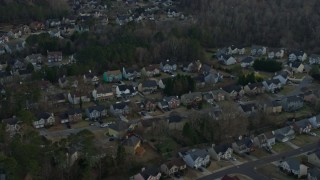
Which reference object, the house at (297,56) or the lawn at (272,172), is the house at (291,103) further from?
the house at (297,56)

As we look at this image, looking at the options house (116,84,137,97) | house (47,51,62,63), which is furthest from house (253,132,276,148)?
house (47,51,62,63)

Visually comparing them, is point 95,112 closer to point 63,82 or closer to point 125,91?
point 125,91

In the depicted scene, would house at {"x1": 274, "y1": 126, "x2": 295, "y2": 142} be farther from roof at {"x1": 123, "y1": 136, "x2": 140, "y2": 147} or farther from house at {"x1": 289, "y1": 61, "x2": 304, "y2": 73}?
house at {"x1": 289, "y1": 61, "x2": 304, "y2": 73}

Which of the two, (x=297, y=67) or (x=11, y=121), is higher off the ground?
(x=297, y=67)

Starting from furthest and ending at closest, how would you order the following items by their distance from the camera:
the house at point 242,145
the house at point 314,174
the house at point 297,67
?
the house at point 297,67 → the house at point 242,145 → the house at point 314,174

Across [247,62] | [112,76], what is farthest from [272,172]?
[247,62]

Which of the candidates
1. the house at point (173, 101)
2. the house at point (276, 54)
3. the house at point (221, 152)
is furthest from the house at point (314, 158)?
the house at point (276, 54)
